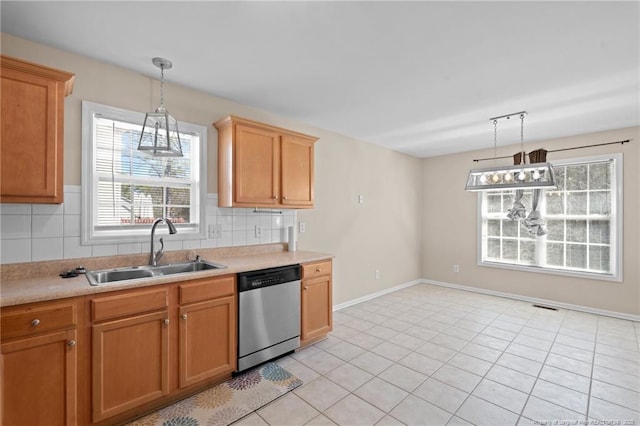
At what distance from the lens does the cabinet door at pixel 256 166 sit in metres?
2.77

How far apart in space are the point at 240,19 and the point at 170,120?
3.05ft

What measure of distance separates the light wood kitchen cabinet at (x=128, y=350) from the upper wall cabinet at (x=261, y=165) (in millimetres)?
1134

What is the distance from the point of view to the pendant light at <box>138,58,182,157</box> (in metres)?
2.13

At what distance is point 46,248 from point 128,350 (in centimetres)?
94

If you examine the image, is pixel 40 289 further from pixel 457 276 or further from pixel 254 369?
pixel 457 276

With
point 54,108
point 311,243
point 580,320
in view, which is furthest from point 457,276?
point 54,108

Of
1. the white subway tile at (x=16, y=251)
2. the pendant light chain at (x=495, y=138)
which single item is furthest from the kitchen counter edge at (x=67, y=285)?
the pendant light chain at (x=495, y=138)

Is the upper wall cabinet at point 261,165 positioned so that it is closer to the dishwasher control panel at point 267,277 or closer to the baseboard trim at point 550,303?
the dishwasher control panel at point 267,277

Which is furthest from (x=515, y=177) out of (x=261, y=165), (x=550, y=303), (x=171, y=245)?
(x=171, y=245)

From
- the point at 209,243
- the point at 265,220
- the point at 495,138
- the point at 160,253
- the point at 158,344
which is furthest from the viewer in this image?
the point at 495,138

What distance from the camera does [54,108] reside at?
1.84 m

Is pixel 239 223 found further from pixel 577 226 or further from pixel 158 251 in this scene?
pixel 577 226

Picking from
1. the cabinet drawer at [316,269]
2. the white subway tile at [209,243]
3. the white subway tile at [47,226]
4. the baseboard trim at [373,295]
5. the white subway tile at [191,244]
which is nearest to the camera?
the white subway tile at [47,226]

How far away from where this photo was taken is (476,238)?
5.12 metres
